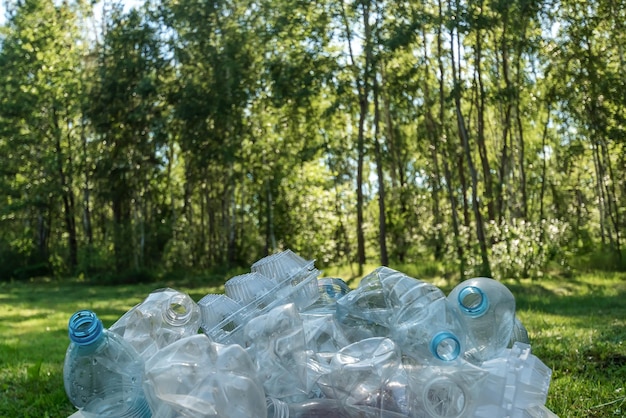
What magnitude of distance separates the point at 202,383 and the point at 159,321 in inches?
29.1

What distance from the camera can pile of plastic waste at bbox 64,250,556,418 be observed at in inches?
80.3

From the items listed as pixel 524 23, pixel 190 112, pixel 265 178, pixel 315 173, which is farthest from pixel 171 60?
pixel 524 23

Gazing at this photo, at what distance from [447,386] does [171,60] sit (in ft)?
62.1

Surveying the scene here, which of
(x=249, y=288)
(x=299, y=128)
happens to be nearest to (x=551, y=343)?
(x=249, y=288)

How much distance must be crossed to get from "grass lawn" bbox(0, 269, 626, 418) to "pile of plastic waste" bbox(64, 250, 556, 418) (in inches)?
59.8

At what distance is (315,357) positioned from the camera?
2428 millimetres

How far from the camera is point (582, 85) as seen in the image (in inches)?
665

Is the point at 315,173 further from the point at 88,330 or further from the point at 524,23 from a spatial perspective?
the point at 88,330

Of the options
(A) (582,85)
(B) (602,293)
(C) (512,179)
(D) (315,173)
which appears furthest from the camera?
(C) (512,179)

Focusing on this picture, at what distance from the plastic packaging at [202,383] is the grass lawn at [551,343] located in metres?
2.22

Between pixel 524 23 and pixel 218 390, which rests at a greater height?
pixel 524 23

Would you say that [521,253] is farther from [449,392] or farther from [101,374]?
[101,374]

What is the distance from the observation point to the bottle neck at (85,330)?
85.4 inches

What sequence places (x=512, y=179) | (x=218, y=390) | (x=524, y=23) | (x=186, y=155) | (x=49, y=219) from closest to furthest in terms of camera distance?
1. (x=218, y=390)
2. (x=524, y=23)
3. (x=186, y=155)
4. (x=512, y=179)
5. (x=49, y=219)
